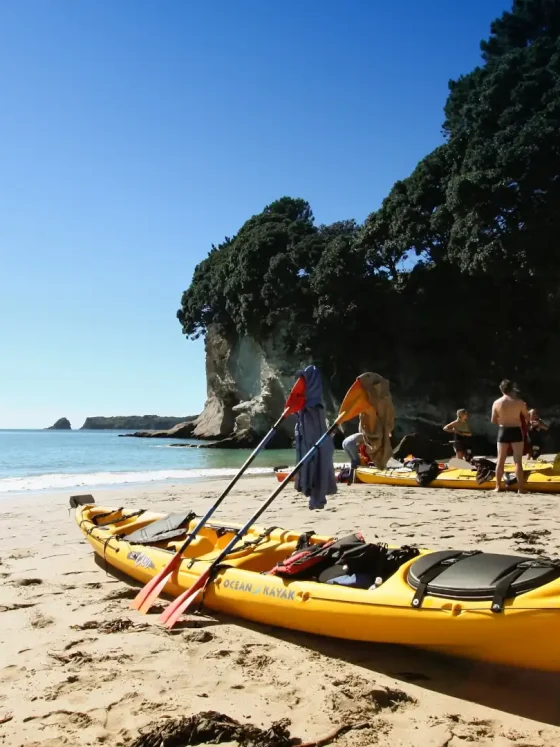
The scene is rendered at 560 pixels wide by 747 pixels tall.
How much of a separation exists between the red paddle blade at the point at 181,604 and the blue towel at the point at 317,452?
5.22 ft

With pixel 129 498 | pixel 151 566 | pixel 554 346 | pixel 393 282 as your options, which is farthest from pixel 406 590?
pixel 393 282

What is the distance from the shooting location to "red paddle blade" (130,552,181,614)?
13.8 ft

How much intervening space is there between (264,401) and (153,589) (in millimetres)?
38222

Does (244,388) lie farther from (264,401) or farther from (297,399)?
(297,399)

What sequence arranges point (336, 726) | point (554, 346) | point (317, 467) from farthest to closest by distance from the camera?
point (554, 346) → point (317, 467) → point (336, 726)

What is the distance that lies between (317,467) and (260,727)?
10.1 feet

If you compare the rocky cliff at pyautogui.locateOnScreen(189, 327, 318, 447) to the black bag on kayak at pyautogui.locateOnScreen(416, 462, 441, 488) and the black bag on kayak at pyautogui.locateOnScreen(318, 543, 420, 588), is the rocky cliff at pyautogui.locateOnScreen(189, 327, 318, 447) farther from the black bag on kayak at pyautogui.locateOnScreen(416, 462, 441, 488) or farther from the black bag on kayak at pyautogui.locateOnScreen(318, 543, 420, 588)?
the black bag on kayak at pyautogui.locateOnScreen(318, 543, 420, 588)

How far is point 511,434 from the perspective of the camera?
383 inches

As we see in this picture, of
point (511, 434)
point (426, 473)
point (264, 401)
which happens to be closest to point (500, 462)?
point (511, 434)

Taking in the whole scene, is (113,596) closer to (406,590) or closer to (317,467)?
(317,467)

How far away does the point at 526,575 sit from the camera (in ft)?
9.72

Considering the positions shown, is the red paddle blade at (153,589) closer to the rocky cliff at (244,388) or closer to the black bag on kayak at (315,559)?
the black bag on kayak at (315,559)

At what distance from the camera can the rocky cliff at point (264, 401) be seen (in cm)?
3103

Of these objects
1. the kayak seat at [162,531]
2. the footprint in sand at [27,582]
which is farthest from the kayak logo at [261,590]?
the footprint in sand at [27,582]
